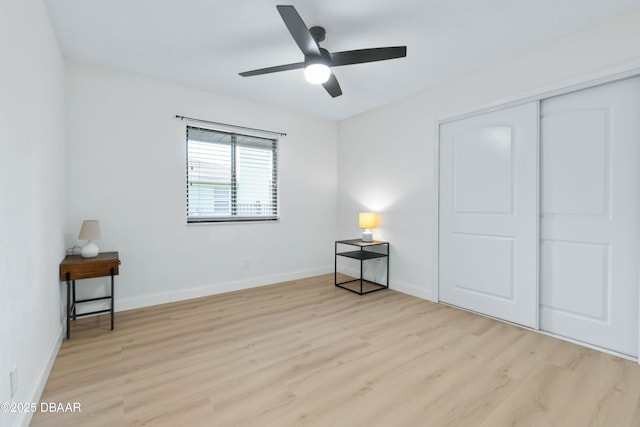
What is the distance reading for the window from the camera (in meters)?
3.59

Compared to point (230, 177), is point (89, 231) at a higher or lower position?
lower

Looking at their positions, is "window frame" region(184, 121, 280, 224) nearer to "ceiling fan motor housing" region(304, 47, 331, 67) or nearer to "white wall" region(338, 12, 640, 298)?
"white wall" region(338, 12, 640, 298)

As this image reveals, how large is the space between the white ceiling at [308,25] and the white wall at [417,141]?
143 millimetres

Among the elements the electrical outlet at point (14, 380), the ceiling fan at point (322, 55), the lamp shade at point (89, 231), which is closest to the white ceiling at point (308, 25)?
the ceiling fan at point (322, 55)

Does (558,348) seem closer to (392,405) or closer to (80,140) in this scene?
(392,405)

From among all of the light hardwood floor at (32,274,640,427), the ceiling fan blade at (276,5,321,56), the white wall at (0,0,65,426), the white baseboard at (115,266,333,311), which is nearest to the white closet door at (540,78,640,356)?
the light hardwood floor at (32,274,640,427)

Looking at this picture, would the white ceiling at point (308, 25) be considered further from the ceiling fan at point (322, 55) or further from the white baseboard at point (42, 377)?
the white baseboard at point (42, 377)

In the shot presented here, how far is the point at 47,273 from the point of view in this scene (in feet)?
6.74

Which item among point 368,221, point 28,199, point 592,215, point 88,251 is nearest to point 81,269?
point 88,251

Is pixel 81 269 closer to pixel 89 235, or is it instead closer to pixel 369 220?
pixel 89 235

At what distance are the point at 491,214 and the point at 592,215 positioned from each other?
2.48 feet

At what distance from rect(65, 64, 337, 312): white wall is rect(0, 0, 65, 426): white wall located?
1.76 feet

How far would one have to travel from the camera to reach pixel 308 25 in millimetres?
2244

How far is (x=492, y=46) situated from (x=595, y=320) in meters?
2.41
